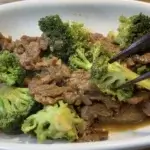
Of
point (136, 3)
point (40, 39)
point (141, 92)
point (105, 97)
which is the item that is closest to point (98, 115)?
point (105, 97)

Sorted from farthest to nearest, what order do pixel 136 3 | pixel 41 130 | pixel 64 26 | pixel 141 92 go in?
pixel 136 3, pixel 64 26, pixel 141 92, pixel 41 130

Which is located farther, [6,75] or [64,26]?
[64,26]

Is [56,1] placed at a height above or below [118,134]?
above

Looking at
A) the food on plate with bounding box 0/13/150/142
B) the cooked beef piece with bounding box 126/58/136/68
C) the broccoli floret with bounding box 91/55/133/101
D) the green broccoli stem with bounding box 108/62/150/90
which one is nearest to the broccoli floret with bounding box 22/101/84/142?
the food on plate with bounding box 0/13/150/142

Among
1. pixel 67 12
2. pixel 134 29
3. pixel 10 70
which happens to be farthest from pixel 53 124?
pixel 67 12

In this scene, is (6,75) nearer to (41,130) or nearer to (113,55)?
(41,130)

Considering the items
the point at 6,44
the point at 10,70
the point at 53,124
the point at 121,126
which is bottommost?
the point at 121,126

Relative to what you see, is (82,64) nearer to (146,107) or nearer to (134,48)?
(134,48)
